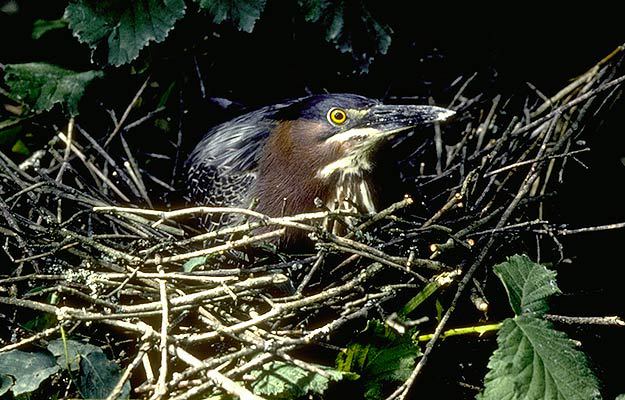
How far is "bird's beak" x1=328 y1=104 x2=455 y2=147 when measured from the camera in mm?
2740

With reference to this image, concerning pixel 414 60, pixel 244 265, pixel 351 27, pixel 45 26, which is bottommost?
pixel 244 265

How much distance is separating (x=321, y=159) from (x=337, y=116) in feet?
0.60

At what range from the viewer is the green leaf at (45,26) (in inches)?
126

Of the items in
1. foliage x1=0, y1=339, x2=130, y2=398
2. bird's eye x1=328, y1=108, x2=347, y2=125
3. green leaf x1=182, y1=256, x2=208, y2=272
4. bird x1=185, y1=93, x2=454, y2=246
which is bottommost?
foliage x1=0, y1=339, x2=130, y2=398

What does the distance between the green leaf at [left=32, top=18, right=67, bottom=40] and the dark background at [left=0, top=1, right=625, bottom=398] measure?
52 mm

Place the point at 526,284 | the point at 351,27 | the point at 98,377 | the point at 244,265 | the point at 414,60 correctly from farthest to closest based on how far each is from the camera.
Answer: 1. the point at 414,60
2. the point at 351,27
3. the point at 244,265
4. the point at 526,284
5. the point at 98,377

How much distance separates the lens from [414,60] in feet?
11.8

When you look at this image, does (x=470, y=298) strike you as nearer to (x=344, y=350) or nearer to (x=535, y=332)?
(x=535, y=332)

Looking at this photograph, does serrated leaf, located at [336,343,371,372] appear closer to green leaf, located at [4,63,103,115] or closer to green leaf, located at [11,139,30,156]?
green leaf, located at [4,63,103,115]

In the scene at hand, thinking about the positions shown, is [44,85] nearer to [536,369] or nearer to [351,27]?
[351,27]

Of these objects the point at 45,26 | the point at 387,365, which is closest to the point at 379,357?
the point at 387,365

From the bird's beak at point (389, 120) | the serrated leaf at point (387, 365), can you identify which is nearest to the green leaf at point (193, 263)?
the serrated leaf at point (387, 365)

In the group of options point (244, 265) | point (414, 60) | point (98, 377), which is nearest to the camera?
point (98, 377)

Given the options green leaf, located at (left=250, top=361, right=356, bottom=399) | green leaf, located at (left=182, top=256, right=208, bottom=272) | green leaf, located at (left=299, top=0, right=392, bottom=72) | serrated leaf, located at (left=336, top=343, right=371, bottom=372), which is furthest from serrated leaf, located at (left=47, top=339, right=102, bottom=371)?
green leaf, located at (left=299, top=0, right=392, bottom=72)
